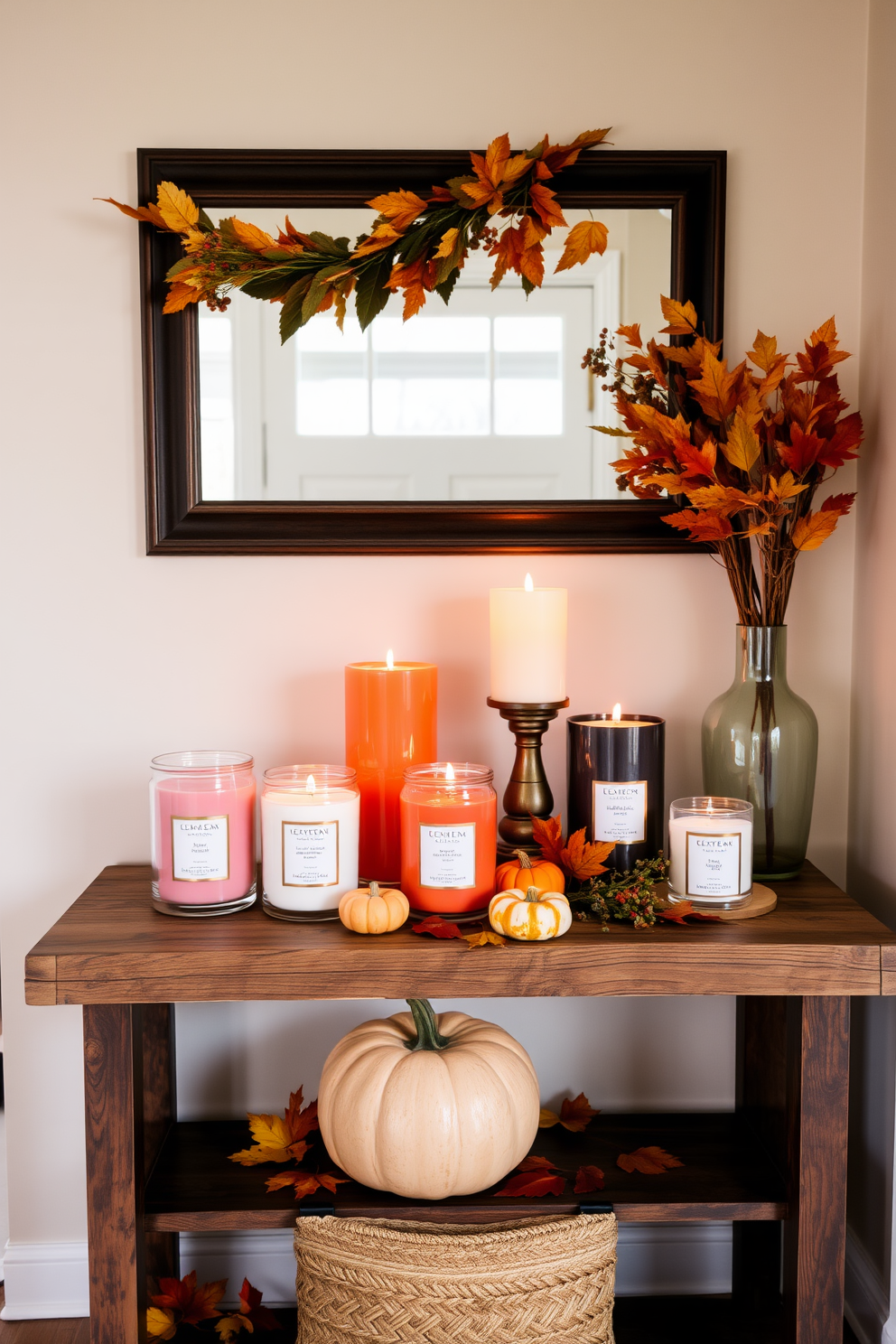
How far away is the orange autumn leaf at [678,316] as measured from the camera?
139cm

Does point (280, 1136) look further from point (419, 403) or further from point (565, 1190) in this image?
point (419, 403)

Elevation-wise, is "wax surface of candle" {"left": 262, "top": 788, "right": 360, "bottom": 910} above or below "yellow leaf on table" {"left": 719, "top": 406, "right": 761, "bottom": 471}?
below

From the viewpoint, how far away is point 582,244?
4.80 ft

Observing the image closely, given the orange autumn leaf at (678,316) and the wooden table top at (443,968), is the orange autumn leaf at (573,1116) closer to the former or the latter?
the wooden table top at (443,968)

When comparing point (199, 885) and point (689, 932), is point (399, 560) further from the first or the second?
point (689, 932)

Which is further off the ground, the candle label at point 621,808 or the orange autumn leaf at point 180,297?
the orange autumn leaf at point 180,297

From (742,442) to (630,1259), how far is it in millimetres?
1265

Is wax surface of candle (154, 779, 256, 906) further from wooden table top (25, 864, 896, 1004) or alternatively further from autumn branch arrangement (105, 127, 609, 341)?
autumn branch arrangement (105, 127, 609, 341)

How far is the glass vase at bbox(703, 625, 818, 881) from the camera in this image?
142 centimetres

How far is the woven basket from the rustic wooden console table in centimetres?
5

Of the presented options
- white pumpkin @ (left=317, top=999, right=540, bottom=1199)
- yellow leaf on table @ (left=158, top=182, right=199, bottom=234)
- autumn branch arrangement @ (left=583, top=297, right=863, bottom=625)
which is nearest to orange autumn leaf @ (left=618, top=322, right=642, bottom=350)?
autumn branch arrangement @ (left=583, top=297, right=863, bottom=625)

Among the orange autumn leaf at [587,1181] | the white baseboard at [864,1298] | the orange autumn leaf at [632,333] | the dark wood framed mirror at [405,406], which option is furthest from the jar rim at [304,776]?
the white baseboard at [864,1298]

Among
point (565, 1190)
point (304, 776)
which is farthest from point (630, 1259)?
point (304, 776)

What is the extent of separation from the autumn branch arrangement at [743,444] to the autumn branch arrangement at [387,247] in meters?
0.20
